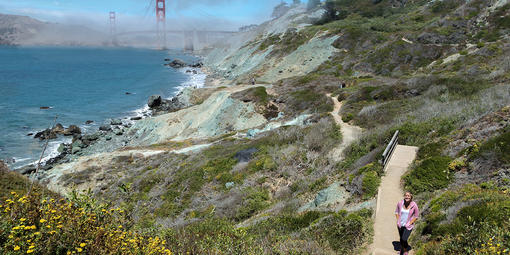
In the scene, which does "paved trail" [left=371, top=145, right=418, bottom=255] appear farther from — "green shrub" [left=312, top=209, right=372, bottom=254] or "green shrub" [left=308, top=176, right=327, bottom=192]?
"green shrub" [left=308, top=176, right=327, bottom=192]

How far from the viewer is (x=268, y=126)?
32.1 metres

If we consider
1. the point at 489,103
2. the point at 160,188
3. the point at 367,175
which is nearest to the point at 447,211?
the point at 367,175

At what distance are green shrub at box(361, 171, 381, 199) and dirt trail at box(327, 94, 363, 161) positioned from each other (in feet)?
15.7

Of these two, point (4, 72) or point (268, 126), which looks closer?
point (268, 126)

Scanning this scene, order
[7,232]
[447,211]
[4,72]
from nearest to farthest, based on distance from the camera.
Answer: [7,232]
[447,211]
[4,72]

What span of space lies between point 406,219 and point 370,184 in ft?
12.4

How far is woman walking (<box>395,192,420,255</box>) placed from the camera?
7.70 m

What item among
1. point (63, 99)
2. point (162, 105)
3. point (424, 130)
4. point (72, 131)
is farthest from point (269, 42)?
point (424, 130)

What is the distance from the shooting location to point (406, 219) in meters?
7.88

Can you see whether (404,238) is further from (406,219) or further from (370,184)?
(370,184)

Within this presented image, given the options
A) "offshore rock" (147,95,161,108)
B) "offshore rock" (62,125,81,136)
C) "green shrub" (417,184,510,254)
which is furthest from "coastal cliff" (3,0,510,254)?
"offshore rock" (147,95,161,108)

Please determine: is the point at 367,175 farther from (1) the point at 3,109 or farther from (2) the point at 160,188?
(1) the point at 3,109

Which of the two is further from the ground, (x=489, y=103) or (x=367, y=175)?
(x=489, y=103)

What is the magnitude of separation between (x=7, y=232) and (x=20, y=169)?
3462cm
